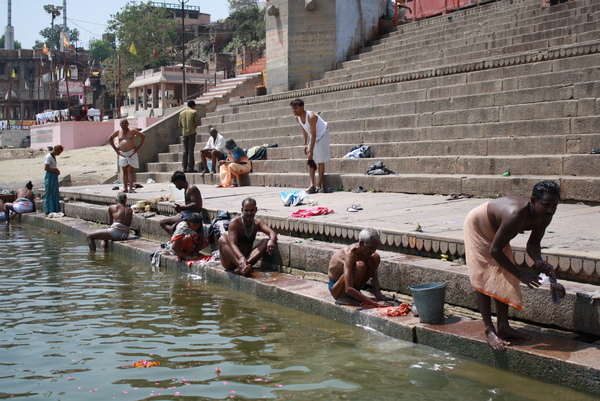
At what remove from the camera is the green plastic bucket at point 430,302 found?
4555 millimetres

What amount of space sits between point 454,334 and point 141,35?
46290 millimetres

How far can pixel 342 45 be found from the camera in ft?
56.6

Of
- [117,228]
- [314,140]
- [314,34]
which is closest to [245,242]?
[314,140]

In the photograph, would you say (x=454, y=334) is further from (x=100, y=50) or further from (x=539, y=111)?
(x=100, y=50)

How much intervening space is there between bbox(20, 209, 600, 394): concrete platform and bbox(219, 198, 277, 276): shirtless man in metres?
0.14

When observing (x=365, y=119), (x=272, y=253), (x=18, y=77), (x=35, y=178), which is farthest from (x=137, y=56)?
(x=272, y=253)

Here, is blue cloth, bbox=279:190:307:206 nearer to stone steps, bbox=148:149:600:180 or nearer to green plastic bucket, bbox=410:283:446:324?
stone steps, bbox=148:149:600:180

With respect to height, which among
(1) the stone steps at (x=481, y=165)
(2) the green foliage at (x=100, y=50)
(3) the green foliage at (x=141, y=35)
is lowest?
(1) the stone steps at (x=481, y=165)

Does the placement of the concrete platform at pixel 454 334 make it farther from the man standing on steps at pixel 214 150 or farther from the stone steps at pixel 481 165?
the man standing on steps at pixel 214 150

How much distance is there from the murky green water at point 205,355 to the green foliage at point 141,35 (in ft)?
138

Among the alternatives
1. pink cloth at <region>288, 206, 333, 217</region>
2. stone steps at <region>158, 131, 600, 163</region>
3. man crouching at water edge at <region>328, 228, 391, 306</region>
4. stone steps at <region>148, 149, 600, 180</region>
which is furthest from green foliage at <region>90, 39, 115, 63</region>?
man crouching at water edge at <region>328, 228, 391, 306</region>

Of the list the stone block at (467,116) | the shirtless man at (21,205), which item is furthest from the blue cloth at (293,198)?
the shirtless man at (21,205)

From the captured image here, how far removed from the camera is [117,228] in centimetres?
978

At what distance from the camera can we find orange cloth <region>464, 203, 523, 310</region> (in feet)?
13.5
